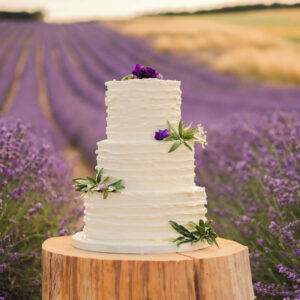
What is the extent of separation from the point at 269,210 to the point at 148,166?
3.11 feet

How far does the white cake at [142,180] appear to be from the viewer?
A: 6.97 feet

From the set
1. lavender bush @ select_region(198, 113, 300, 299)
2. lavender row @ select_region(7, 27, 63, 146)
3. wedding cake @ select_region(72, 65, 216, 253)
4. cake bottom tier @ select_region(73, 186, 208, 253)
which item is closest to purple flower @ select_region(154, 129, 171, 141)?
wedding cake @ select_region(72, 65, 216, 253)

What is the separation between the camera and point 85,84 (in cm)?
1561

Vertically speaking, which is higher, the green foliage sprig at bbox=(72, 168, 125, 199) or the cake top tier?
the cake top tier

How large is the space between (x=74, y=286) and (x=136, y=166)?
495 mm

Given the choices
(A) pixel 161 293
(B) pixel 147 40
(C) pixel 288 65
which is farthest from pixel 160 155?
(B) pixel 147 40

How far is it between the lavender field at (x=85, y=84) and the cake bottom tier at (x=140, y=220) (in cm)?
308

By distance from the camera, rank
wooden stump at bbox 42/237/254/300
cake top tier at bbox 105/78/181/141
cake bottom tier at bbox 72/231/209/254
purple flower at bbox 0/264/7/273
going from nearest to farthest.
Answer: wooden stump at bbox 42/237/254/300 → cake bottom tier at bbox 72/231/209/254 → cake top tier at bbox 105/78/181/141 → purple flower at bbox 0/264/7/273

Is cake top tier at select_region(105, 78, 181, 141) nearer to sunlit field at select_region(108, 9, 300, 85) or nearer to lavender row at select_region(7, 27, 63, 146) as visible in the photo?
lavender row at select_region(7, 27, 63, 146)

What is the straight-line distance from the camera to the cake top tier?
2230 millimetres

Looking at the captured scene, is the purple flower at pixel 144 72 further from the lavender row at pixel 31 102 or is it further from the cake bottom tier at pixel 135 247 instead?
the lavender row at pixel 31 102

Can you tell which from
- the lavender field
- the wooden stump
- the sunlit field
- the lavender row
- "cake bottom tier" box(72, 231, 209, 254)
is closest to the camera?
the wooden stump

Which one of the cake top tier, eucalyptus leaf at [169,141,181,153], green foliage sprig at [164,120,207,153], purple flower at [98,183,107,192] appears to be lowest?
purple flower at [98,183,107,192]

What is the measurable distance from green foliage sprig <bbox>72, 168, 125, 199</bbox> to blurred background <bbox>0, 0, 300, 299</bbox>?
0.50m
